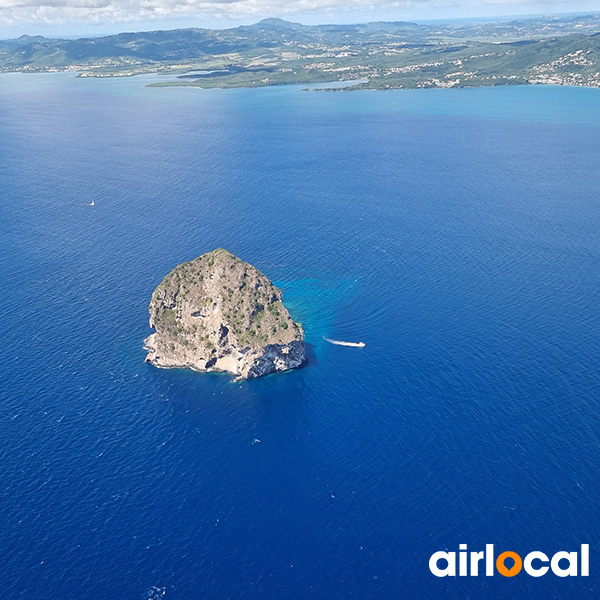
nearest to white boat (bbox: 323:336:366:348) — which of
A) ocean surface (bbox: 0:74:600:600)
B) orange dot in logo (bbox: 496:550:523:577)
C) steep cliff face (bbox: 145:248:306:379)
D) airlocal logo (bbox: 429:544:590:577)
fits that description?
ocean surface (bbox: 0:74:600:600)

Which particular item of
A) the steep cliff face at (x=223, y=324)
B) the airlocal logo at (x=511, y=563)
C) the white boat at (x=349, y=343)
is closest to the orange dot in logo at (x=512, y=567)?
the airlocal logo at (x=511, y=563)

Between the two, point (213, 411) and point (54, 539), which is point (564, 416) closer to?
point (213, 411)

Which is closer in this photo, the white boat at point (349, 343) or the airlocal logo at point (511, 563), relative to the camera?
the airlocal logo at point (511, 563)

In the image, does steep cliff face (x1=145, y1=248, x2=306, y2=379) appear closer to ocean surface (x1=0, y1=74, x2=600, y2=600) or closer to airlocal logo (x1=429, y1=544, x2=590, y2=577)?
ocean surface (x1=0, y1=74, x2=600, y2=600)

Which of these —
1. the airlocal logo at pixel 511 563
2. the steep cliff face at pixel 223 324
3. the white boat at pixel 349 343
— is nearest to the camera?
the airlocal logo at pixel 511 563

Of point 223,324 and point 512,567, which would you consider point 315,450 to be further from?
point 512,567

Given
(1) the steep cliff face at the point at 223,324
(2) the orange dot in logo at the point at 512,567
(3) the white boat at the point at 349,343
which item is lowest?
(2) the orange dot in logo at the point at 512,567

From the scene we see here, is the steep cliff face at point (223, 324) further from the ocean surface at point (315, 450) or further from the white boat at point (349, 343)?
the white boat at point (349, 343)

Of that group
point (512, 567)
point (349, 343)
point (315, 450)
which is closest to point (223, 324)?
point (349, 343)
